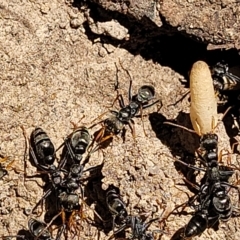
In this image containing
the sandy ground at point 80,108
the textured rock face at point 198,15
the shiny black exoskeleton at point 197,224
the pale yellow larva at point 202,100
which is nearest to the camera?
the textured rock face at point 198,15

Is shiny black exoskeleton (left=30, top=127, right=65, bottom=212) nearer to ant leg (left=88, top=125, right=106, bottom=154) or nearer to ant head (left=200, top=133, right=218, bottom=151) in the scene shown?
ant leg (left=88, top=125, right=106, bottom=154)

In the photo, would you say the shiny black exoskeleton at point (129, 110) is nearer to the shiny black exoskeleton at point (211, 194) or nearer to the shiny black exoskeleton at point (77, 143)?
the shiny black exoskeleton at point (77, 143)

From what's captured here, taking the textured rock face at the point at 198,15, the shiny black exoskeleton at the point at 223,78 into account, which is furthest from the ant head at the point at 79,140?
the shiny black exoskeleton at the point at 223,78

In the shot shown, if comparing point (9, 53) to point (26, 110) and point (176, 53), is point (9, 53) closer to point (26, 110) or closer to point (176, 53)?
point (26, 110)

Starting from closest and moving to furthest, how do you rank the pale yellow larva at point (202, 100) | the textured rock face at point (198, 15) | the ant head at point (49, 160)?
the textured rock face at point (198, 15)
the pale yellow larva at point (202, 100)
the ant head at point (49, 160)

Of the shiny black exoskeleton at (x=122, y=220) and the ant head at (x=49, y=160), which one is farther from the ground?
the ant head at (x=49, y=160)

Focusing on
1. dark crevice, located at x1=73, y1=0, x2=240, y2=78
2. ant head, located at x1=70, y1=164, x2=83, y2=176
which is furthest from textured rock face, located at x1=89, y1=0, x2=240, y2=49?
ant head, located at x1=70, y1=164, x2=83, y2=176

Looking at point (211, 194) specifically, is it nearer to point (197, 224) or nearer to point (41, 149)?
→ point (197, 224)

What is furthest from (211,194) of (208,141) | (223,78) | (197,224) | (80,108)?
(80,108)

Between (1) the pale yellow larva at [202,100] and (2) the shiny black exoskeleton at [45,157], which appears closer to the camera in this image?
(1) the pale yellow larva at [202,100]
